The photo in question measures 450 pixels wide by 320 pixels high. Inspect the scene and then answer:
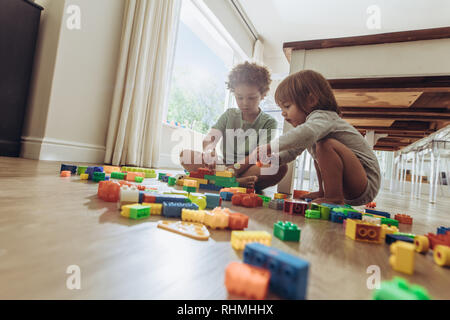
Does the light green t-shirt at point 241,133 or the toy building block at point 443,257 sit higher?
the light green t-shirt at point 241,133

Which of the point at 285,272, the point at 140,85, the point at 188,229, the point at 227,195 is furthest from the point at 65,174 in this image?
the point at 140,85

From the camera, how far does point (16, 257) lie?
0.90 feet

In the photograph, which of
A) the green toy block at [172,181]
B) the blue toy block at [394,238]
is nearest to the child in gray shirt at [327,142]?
the green toy block at [172,181]

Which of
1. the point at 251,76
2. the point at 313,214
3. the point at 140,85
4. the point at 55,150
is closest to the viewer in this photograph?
the point at 313,214

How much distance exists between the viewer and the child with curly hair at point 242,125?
5.35 feet

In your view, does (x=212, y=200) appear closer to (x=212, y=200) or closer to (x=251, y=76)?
(x=212, y=200)

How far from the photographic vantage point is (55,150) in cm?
164

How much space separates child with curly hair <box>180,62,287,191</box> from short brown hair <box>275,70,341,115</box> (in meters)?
0.47

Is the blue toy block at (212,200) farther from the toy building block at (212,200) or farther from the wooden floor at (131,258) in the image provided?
the wooden floor at (131,258)

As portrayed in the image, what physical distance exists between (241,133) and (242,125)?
0.18ft

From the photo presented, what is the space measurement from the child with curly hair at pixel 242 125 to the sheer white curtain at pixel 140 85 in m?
0.64

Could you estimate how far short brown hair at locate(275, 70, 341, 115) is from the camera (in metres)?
1.12

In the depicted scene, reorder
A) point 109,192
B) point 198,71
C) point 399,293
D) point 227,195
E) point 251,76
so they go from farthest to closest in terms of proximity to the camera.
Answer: point 198,71
point 251,76
point 227,195
point 109,192
point 399,293

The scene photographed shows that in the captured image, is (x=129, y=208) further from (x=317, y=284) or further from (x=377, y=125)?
(x=377, y=125)
